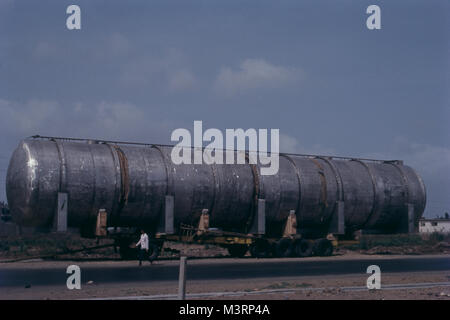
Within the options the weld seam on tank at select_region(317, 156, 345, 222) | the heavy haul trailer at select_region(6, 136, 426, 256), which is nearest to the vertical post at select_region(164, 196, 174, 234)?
the heavy haul trailer at select_region(6, 136, 426, 256)

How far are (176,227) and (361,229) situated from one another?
→ 1184 cm

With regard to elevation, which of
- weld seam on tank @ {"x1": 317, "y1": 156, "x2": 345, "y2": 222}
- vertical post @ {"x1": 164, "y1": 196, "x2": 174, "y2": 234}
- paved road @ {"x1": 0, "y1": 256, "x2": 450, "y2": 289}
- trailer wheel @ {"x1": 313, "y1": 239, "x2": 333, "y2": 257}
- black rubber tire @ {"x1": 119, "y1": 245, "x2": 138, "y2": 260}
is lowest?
trailer wheel @ {"x1": 313, "y1": 239, "x2": 333, "y2": 257}

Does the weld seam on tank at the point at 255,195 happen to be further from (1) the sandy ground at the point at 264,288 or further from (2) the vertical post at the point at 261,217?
(1) the sandy ground at the point at 264,288

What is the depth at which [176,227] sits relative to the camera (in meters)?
30.5

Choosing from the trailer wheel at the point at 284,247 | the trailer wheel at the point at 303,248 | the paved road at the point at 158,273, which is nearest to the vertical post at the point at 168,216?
the paved road at the point at 158,273

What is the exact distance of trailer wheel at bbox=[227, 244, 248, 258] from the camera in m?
33.2

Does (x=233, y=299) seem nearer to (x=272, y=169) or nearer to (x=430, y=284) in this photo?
(x=430, y=284)

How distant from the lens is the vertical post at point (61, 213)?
2648cm

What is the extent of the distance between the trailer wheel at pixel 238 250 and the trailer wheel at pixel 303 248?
2.57m

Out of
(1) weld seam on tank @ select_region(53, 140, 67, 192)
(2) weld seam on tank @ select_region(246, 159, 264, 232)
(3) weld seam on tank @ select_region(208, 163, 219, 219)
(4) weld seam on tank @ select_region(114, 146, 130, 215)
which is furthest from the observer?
(2) weld seam on tank @ select_region(246, 159, 264, 232)

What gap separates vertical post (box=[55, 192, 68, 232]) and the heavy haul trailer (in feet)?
0.13

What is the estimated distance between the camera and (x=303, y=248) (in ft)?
111

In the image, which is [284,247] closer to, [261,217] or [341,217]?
[261,217]

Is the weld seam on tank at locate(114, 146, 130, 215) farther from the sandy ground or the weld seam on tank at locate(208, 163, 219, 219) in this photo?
the sandy ground
